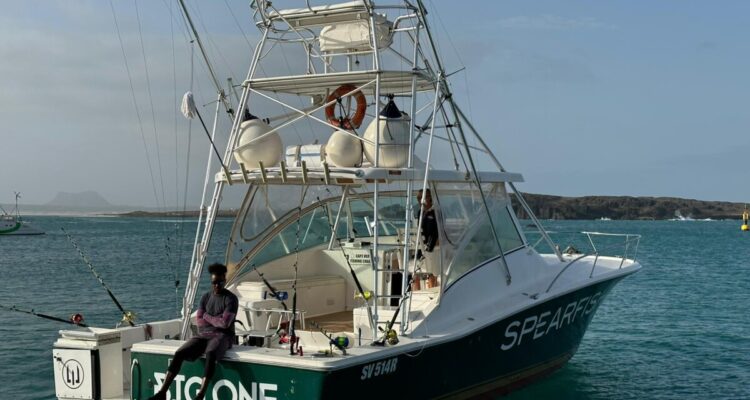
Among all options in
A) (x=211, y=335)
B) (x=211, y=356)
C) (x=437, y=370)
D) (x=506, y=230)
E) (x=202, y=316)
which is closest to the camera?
(x=211, y=356)

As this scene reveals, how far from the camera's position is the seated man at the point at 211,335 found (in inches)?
299

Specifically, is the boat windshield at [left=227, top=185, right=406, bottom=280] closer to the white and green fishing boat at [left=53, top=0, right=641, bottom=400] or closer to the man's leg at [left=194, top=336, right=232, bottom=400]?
the white and green fishing boat at [left=53, top=0, right=641, bottom=400]

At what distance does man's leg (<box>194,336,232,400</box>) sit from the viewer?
7.56 meters

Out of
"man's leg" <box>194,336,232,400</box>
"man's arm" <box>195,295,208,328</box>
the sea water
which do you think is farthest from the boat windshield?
the sea water

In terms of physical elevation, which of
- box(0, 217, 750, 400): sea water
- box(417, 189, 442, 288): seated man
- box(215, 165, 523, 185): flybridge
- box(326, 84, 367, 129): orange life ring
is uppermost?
box(326, 84, 367, 129): orange life ring

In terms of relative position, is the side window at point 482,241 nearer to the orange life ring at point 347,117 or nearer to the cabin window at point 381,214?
the cabin window at point 381,214

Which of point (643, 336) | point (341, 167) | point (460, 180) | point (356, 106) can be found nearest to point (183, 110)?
point (341, 167)

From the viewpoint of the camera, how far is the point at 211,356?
7.59 meters

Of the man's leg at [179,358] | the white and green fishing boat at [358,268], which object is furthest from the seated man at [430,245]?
the man's leg at [179,358]

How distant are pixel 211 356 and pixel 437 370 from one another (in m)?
2.31

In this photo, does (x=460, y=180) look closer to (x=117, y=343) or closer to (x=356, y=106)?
(x=356, y=106)

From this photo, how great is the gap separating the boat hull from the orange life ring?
8.79 feet

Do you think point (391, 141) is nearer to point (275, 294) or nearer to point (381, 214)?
point (275, 294)

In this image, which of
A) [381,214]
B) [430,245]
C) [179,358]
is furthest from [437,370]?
[381,214]
